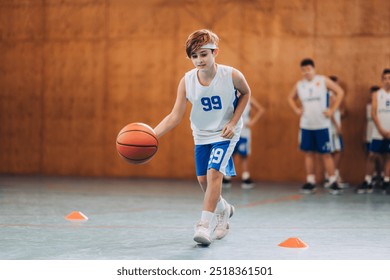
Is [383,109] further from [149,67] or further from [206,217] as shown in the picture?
[206,217]

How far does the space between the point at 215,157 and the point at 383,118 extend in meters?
5.50

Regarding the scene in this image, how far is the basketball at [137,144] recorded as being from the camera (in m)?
5.09

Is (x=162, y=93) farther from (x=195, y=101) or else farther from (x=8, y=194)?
(x=195, y=101)

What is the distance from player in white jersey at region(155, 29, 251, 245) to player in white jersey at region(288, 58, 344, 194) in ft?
14.8

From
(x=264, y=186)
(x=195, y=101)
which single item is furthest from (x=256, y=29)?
(x=195, y=101)

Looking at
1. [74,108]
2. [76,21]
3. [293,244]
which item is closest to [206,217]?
[293,244]

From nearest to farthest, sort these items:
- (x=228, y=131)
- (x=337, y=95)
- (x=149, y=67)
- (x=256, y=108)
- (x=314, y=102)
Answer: (x=228, y=131) < (x=337, y=95) < (x=314, y=102) < (x=256, y=108) < (x=149, y=67)

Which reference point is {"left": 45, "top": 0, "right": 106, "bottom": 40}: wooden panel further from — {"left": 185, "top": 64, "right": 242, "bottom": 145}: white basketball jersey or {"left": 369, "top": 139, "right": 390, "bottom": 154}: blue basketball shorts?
{"left": 185, "top": 64, "right": 242, "bottom": 145}: white basketball jersey

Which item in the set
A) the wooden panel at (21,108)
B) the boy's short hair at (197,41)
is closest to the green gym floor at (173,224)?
the boy's short hair at (197,41)

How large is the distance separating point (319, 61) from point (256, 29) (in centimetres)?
129

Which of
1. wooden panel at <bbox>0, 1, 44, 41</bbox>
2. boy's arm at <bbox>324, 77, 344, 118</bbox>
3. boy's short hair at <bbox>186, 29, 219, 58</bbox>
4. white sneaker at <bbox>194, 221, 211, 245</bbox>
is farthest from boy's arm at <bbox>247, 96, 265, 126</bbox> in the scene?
white sneaker at <bbox>194, 221, 211, 245</bbox>

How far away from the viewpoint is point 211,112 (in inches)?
208

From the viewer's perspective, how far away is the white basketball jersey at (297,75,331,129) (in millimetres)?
9719

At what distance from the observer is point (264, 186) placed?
11.0 metres
